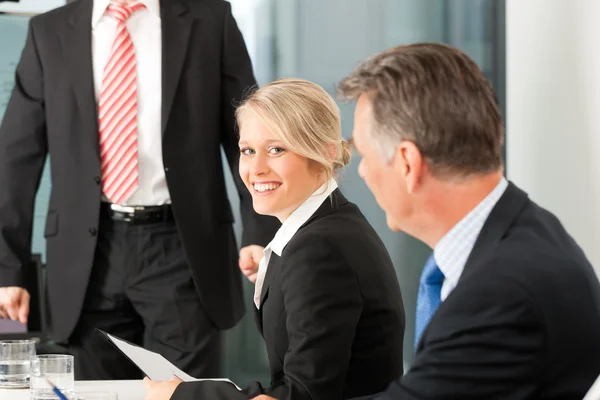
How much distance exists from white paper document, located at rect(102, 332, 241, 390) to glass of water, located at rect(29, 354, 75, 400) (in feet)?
0.33

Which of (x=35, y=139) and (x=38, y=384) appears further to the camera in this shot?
(x=35, y=139)

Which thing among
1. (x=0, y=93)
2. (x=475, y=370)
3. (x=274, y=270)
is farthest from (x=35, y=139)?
(x=475, y=370)

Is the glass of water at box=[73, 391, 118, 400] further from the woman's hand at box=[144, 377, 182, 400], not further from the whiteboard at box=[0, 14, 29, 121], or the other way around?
the whiteboard at box=[0, 14, 29, 121]

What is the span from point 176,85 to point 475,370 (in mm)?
2171


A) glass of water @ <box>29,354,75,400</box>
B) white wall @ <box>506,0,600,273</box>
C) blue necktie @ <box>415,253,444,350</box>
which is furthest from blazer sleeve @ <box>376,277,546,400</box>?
white wall @ <box>506,0,600,273</box>

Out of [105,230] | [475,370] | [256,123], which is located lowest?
[105,230]

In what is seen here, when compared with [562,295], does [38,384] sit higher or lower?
lower

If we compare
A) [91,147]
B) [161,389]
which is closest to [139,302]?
[91,147]

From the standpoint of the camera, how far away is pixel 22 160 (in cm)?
348

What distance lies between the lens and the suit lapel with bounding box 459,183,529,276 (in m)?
1.51

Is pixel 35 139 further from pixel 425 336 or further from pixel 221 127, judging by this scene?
pixel 425 336

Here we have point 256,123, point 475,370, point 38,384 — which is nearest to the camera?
point 475,370

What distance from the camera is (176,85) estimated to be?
341 centimetres

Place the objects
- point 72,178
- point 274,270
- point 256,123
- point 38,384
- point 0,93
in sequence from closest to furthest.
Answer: point 38,384 < point 274,270 < point 256,123 < point 72,178 < point 0,93
